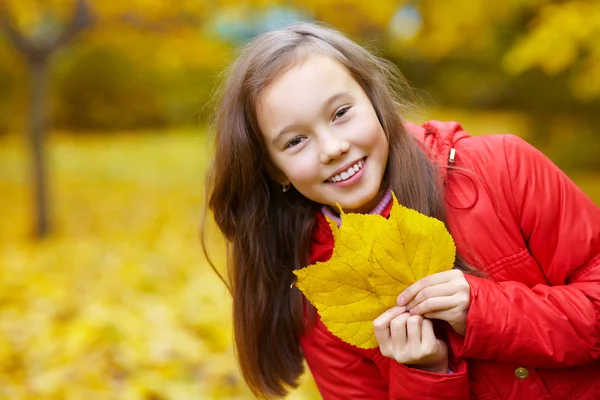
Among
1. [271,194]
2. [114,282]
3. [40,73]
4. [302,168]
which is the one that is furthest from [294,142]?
[40,73]

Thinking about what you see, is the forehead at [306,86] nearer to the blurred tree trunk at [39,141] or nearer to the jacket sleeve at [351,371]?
the jacket sleeve at [351,371]

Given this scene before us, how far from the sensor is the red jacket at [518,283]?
4.01ft

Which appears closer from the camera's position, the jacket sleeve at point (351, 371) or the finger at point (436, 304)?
the finger at point (436, 304)

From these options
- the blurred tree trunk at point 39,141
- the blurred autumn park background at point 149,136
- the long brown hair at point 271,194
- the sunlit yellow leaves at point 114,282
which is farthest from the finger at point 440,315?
the blurred tree trunk at point 39,141

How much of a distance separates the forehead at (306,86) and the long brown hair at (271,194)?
0.02m

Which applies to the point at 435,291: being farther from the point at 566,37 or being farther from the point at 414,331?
the point at 566,37

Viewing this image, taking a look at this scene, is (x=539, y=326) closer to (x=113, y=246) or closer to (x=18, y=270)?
(x=18, y=270)

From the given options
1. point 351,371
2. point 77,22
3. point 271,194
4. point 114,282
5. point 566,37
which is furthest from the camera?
point 77,22

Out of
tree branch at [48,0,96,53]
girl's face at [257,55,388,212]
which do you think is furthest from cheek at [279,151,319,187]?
tree branch at [48,0,96,53]

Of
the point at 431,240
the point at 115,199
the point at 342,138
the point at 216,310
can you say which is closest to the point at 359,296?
the point at 431,240

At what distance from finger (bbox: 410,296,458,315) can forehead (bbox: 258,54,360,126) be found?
0.41 meters

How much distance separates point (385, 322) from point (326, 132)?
37 centimetres

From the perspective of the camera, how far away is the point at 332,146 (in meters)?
1.27

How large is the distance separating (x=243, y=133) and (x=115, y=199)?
560 centimetres
